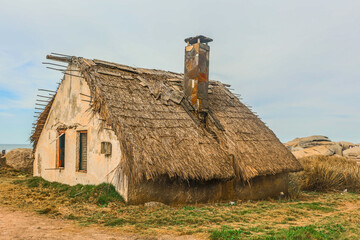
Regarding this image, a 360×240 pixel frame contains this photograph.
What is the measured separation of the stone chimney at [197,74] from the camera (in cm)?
1247

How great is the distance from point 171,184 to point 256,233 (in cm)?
348

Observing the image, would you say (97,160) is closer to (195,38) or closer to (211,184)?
(211,184)

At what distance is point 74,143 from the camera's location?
469 inches

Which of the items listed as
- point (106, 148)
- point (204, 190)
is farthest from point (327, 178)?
point (106, 148)

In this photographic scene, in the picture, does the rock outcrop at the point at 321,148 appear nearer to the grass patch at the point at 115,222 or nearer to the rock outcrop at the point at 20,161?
the rock outcrop at the point at 20,161

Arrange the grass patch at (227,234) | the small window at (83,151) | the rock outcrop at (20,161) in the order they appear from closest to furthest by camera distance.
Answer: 1. the grass patch at (227,234)
2. the small window at (83,151)
3. the rock outcrop at (20,161)

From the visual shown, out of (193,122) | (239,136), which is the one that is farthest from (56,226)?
(239,136)

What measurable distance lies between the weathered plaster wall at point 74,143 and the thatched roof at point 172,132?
1.89ft

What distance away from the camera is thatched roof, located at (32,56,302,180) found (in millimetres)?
9352

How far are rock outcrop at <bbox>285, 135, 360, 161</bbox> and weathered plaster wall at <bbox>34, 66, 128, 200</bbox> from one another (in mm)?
13174

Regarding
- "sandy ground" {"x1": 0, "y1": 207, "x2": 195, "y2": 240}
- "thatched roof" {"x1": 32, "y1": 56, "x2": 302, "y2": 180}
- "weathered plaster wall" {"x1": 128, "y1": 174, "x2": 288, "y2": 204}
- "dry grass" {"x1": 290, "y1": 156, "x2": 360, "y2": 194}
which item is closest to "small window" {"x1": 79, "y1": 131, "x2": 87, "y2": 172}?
"thatched roof" {"x1": 32, "y1": 56, "x2": 302, "y2": 180}

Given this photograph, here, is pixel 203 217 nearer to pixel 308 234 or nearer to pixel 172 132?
pixel 308 234

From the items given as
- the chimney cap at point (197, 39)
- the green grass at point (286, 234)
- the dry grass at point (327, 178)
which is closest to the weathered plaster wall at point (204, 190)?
the green grass at point (286, 234)

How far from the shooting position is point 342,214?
31.2 feet
